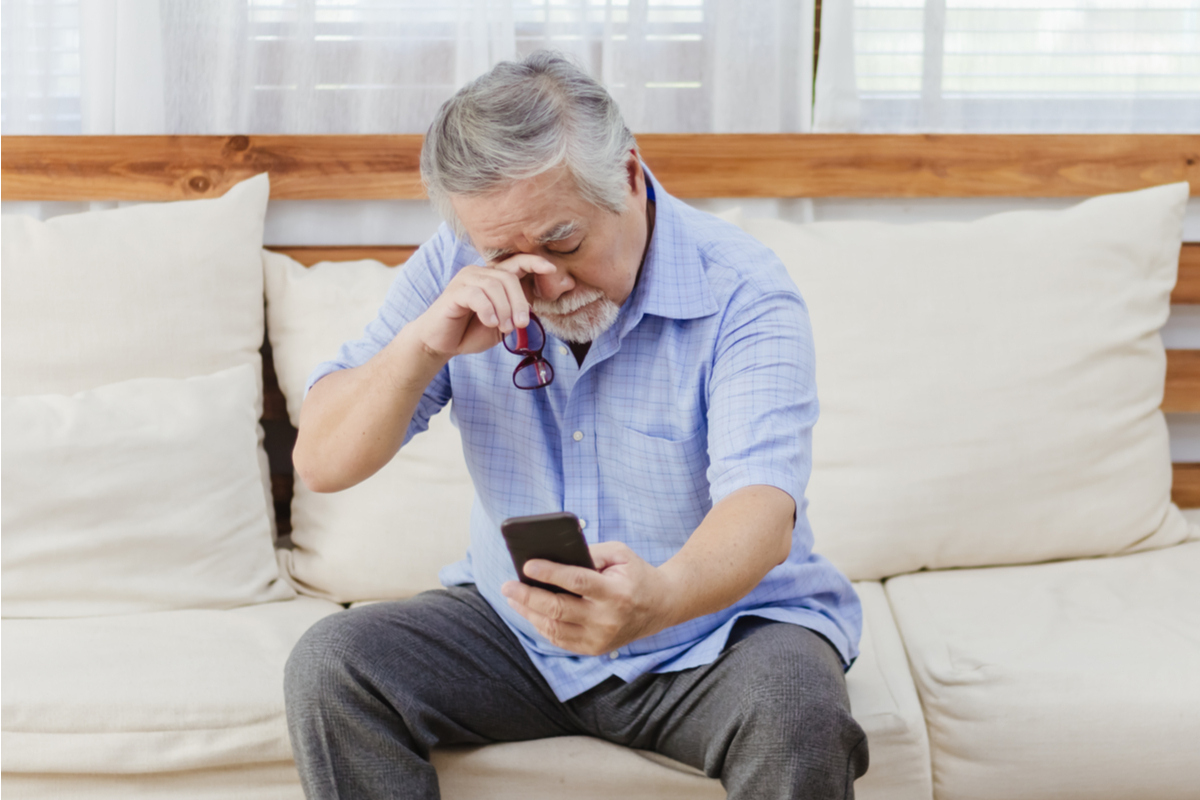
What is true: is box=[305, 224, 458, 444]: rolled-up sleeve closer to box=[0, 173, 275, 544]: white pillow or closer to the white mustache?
the white mustache

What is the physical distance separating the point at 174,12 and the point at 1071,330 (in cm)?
178

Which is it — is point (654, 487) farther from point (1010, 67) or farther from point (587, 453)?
point (1010, 67)

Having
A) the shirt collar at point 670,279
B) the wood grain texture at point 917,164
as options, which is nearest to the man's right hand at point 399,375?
the shirt collar at point 670,279

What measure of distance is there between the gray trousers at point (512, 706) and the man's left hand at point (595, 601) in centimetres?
24

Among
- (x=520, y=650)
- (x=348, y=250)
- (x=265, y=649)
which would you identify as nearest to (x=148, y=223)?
(x=348, y=250)

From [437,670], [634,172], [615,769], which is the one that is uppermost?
[634,172]

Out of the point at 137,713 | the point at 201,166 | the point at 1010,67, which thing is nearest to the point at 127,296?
the point at 201,166

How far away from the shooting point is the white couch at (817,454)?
142 cm

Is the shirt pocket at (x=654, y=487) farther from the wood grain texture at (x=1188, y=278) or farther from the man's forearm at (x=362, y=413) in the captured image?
the wood grain texture at (x=1188, y=278)

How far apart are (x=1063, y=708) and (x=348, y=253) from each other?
148cm

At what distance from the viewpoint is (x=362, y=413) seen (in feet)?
3.82

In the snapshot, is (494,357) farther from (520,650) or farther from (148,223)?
(148,223)

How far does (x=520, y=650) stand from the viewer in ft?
4.03

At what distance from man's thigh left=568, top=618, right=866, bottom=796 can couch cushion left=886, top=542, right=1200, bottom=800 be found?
0.69 feet
